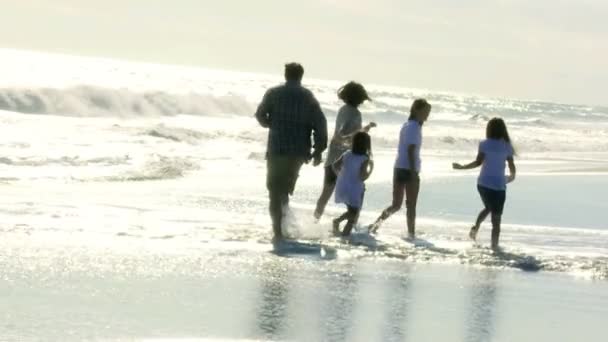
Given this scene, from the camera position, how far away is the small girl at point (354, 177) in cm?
1176

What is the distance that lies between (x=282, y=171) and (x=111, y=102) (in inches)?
1340

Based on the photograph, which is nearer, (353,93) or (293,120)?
(293,120)

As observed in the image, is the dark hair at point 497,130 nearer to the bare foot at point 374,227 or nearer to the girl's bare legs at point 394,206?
the girl's bare legs at point 394,206

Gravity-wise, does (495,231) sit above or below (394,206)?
below

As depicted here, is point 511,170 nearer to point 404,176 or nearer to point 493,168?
point 493,168

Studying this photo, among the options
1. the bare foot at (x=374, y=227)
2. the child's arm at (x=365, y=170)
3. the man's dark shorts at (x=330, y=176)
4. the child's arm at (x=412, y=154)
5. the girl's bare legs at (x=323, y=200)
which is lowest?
the bare foot at (x=374, y=227)

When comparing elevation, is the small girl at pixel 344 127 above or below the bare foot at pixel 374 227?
above

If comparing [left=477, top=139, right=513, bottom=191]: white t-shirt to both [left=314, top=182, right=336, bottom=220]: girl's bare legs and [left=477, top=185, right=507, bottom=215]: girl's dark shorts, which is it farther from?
[left=314, top=182, right=336, bottom=220]: girl's bare legs

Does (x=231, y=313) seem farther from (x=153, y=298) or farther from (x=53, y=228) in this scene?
(x=53, y=228)

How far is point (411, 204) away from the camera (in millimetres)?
12188

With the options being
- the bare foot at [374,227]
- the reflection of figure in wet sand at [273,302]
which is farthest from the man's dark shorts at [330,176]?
the reflection of figure in wet sand at [273,302]

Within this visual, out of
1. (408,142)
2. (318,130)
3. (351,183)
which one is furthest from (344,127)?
(318,130)

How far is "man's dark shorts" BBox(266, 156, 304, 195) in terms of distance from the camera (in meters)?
11.1

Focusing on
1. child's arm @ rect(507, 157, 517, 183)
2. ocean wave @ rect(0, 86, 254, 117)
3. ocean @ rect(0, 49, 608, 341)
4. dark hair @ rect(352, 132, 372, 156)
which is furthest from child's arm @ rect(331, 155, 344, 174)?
ocean wave @ rect(0, 86, 254, 117)
